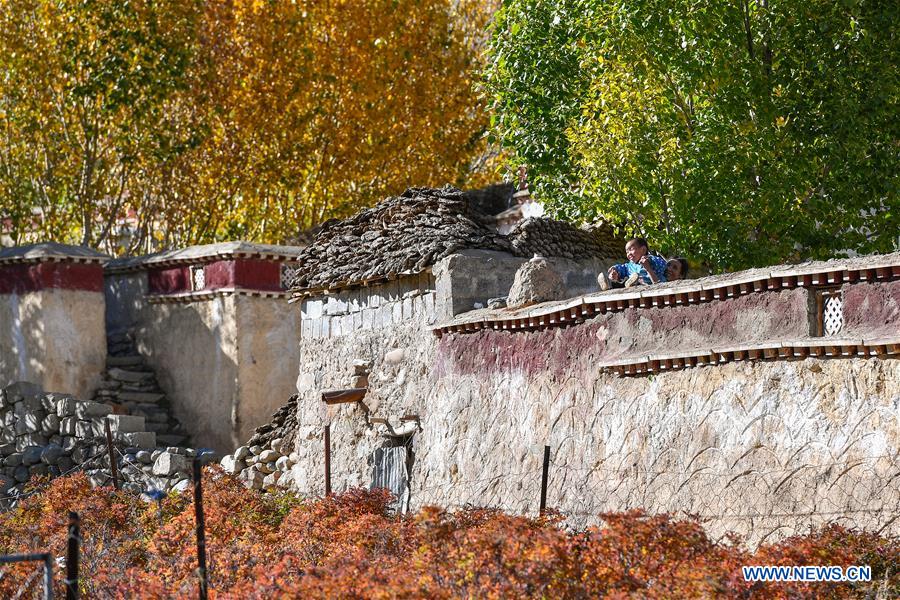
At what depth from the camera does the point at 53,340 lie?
60.4 ft

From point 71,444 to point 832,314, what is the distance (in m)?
11.5

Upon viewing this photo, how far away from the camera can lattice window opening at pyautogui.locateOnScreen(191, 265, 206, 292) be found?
60.6ft

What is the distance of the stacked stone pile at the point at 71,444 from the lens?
1639 cm

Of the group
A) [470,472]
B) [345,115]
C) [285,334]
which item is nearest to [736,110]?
[470,472]

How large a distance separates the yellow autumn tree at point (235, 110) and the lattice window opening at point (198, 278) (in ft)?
13.0

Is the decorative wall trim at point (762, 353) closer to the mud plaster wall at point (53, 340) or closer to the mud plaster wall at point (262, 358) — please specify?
the mud plaster wall at point (262, 358)

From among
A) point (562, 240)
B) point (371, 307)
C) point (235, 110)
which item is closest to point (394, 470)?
point (371, 307)

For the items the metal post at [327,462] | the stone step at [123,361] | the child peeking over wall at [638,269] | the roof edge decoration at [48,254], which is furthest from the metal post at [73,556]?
the stone step at [123,361]

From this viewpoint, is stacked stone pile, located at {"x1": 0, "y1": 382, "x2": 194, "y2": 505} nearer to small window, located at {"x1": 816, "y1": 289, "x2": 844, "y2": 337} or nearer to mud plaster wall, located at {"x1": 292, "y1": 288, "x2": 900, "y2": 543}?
mud plaster wall, located at {"x1": 292, "y1": 288, "x2": 900, "y2": 543}

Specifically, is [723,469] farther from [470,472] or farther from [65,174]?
[65,174]

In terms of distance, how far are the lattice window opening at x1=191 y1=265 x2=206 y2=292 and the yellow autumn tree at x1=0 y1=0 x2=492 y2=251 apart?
397 centimetres

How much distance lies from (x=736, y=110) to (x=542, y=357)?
333 cm

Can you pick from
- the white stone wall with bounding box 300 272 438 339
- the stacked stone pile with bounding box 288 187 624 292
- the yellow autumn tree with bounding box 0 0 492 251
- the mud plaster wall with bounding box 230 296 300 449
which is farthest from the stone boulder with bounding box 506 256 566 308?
the yellow autumn tree with bounding box 0 0 492 251

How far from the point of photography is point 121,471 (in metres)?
16.7
